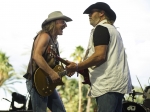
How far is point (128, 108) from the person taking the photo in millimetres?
9273

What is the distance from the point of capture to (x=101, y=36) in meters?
3.02

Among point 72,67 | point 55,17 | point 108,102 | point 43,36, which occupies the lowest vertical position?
point 108,102

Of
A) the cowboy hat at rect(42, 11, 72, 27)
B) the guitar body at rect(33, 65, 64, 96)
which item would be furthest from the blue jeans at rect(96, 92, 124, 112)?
the cowboy hat at rect(42, 11, 72, 27)

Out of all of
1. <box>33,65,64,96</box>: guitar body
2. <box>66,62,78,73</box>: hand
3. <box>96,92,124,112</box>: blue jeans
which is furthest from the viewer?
<box>33,65,64,96</box>: guitar body

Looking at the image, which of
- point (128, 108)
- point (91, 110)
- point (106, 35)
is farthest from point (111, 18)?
point (91, 110)

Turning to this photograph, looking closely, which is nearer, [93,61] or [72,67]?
[93,61]

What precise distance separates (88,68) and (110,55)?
0.28 metres

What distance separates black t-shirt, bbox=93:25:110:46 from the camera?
3.01 metres

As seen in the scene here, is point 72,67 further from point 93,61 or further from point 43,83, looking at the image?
point 43,83

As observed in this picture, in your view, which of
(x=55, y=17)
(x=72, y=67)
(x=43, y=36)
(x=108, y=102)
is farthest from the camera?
(x=55, y=17)

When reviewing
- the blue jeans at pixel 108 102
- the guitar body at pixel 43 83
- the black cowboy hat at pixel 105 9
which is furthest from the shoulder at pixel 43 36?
the blue jeans at pixel 108 102

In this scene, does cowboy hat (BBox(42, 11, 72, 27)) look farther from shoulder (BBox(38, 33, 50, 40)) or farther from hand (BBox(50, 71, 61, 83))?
hand (BBox(50, 71, 61, 83))

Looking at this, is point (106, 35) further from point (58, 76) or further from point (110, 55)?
point (58, 76)

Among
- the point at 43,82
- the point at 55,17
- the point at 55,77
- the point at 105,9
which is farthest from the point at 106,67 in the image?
the point at 55,17
